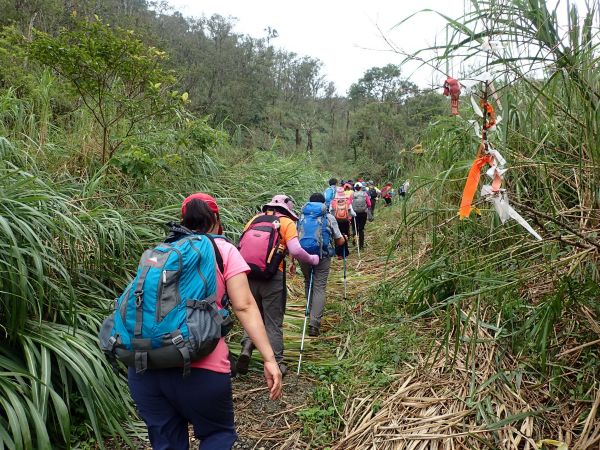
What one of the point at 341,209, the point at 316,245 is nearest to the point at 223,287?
the point at 316,245

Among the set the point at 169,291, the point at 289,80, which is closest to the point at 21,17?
the point at 169,291

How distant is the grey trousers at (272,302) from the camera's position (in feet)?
12.4

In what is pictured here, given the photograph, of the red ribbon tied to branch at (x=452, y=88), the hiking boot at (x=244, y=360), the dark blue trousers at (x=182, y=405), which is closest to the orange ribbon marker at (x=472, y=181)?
the red ribbon tied to branch at (x=452, y=88)

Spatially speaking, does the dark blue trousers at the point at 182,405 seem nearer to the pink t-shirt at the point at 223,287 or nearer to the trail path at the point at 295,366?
the pink t-shirt at the point at 223,287

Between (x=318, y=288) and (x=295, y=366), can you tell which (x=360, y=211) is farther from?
(x=295, y=366)

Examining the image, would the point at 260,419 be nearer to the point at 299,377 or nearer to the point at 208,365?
the point at 299,377

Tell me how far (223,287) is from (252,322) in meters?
0.21

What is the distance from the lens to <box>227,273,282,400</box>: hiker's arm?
195cm

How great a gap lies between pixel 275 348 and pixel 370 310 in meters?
1.47

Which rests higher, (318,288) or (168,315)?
(168,315)

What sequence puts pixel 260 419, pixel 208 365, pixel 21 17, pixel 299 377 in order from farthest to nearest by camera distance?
pixel 21 17 → pixel 299 377 → pixel 260 419 → pixel 208 365

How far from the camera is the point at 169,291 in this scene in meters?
1.78

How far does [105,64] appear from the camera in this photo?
4.64 meters

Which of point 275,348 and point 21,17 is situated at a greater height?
point 21,17
